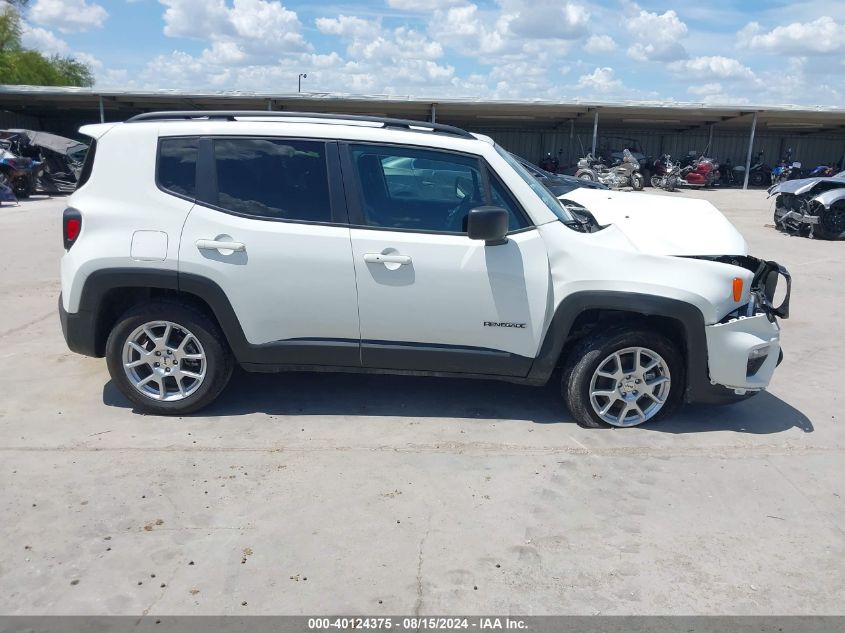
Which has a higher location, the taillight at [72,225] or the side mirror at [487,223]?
the side mirror at [487,223]

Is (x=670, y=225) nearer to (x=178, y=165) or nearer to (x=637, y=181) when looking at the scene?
(x=178, y=165)

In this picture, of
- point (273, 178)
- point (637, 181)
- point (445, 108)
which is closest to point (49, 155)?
point (445, 108)

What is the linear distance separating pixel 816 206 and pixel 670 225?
11286 mm

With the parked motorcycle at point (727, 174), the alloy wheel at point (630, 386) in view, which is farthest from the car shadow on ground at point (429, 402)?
the parked motorcycle at point (727, 174)

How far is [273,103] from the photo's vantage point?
28.7 metres

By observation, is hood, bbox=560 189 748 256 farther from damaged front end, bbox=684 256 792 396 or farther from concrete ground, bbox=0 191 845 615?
concrete ground, bbox=0 191 845 615

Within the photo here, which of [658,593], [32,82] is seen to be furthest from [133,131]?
[32,82]

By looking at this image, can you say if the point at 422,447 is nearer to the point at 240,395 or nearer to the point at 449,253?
the point at 449,253

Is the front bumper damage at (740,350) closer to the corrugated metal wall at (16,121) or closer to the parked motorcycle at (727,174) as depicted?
the parked motorcycle at (727,174)

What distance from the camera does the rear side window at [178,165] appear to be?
14.6 ft

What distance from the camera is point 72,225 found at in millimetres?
4473

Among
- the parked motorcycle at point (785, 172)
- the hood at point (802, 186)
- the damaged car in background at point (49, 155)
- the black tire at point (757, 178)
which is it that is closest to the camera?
the hood at point (802, 186)

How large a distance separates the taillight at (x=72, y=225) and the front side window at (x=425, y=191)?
5.87 feet

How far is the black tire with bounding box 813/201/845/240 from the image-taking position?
14.2m
